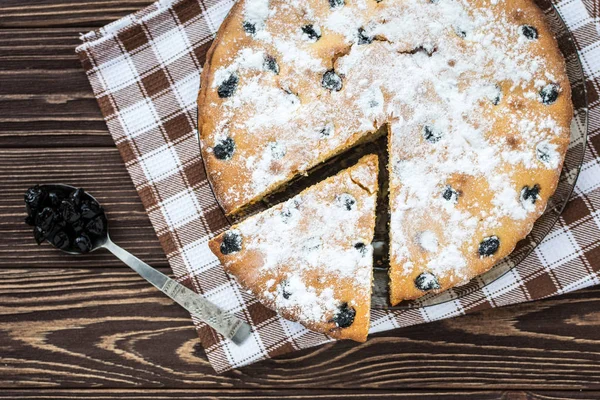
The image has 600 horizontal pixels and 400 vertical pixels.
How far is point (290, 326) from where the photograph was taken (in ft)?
9.45

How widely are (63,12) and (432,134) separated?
169 centimetres

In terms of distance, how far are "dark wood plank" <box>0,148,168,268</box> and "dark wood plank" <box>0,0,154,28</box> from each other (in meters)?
0.56

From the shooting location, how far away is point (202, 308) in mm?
2863

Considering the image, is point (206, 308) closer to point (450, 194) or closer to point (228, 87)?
point (228, 87)

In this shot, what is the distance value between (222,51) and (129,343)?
1.35 meters

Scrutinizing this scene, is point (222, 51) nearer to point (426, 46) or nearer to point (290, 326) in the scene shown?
point (426, 46)

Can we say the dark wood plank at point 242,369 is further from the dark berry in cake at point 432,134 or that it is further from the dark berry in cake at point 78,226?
the dark berry in cake at point 432,134

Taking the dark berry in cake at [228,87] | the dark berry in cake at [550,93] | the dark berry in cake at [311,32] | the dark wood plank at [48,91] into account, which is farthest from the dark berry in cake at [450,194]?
the dark wood plank at [48,91]

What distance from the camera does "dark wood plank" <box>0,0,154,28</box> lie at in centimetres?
295

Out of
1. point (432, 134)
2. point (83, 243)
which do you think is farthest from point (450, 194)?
point (83, 243)

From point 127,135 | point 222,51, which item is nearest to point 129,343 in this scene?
point 127,135

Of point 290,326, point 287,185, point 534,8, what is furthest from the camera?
point 290,326

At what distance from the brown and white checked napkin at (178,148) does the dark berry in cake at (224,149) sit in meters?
0.36

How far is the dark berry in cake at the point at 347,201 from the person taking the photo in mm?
2551
